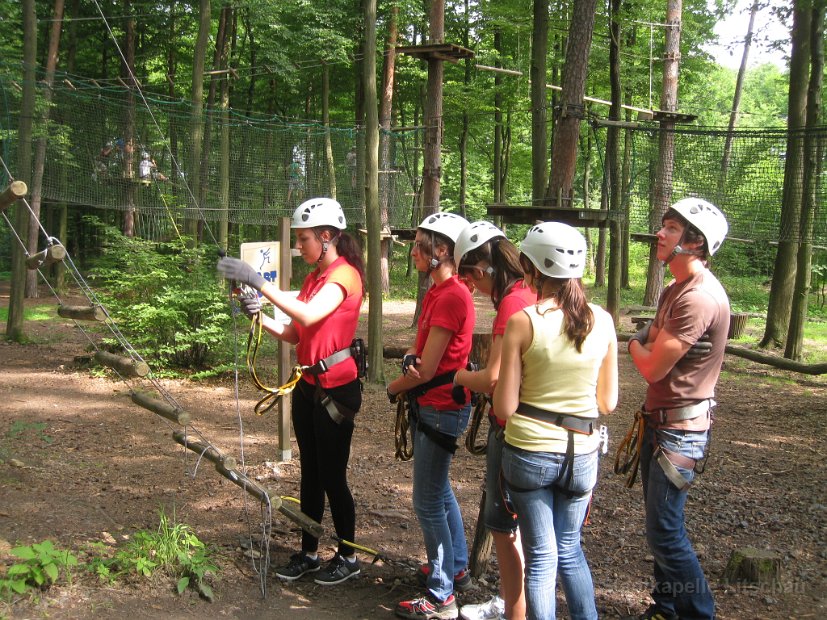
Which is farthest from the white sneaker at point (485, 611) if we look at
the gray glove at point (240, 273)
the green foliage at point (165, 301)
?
the green foliage at point (165, 301)

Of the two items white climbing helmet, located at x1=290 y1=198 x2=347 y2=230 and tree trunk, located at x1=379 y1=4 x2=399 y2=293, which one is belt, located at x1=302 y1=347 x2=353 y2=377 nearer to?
white climbing helmet, located at x1=290 y1=198 x2=347 y2=230

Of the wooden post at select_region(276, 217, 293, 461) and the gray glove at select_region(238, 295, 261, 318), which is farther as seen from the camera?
the wooden post at select_region(276, 217, 293, 461)

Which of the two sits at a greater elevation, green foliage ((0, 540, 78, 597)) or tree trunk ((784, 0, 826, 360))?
tree trunk ((784, 0, 826, 360))

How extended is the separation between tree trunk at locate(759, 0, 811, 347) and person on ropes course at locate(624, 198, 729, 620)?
17.9ft

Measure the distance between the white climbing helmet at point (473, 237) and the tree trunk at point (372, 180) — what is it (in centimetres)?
512

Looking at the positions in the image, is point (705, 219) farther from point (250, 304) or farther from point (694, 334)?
point (250, 304)

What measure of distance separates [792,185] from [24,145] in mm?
10051

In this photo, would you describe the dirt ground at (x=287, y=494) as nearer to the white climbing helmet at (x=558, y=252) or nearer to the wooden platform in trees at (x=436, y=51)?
the white climbing helmet at (x=558, y=252)

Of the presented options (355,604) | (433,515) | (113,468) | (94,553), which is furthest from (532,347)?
(113,468)

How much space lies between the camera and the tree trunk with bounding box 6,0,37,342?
33.1ft

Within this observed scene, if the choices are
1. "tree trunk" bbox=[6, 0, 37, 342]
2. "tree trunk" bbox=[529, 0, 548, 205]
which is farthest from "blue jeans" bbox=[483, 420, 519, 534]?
"tree trunk" bbox=[529, 0, 548, 205]

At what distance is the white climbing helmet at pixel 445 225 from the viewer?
11.6ft

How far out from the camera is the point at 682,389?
10.5 ft

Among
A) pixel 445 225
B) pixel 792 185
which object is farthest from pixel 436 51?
pixel 445 225
